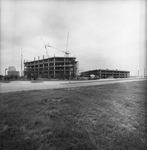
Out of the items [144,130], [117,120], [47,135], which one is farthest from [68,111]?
[144,130]

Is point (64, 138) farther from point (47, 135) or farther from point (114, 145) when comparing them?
point (114, 145)

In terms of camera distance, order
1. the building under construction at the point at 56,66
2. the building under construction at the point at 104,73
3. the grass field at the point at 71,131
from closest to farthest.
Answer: the grass field at the point at 71,131, the building under construction at the point at 56,66, the building under construction at the point at 104,73

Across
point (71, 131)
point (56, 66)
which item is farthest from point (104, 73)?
point (71, 131)

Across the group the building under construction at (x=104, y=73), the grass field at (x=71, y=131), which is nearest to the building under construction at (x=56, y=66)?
the building under construction at (x=104, y=73)

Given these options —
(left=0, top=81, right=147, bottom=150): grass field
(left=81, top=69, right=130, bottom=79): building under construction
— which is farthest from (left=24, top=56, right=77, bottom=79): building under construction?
(left=0, top=81, right=147, bottom=150): grass field

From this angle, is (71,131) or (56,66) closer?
(71,131)

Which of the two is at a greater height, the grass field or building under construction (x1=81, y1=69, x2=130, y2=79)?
building under construction (x1=81, y1=69, x2=130, y2=79)

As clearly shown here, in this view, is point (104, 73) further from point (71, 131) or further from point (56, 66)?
point (71, 131)

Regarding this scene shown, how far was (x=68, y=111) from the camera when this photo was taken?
4.05 metres

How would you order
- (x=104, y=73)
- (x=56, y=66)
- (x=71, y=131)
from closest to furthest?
1. (x=71, y=131)
2. (x=56, y=66)
3. (x=104, y=73)

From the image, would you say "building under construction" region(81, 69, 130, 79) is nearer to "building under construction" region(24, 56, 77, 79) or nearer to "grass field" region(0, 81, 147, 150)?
"building under construction" region(24, 56, 77, 79)

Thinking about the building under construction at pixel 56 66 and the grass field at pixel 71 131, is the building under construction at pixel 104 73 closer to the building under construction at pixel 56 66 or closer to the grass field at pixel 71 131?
the building under construction at pixel 56 66

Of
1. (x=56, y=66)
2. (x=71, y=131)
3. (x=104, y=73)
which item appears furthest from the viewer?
(x=104, y=73)

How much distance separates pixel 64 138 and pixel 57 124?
2.32ft
